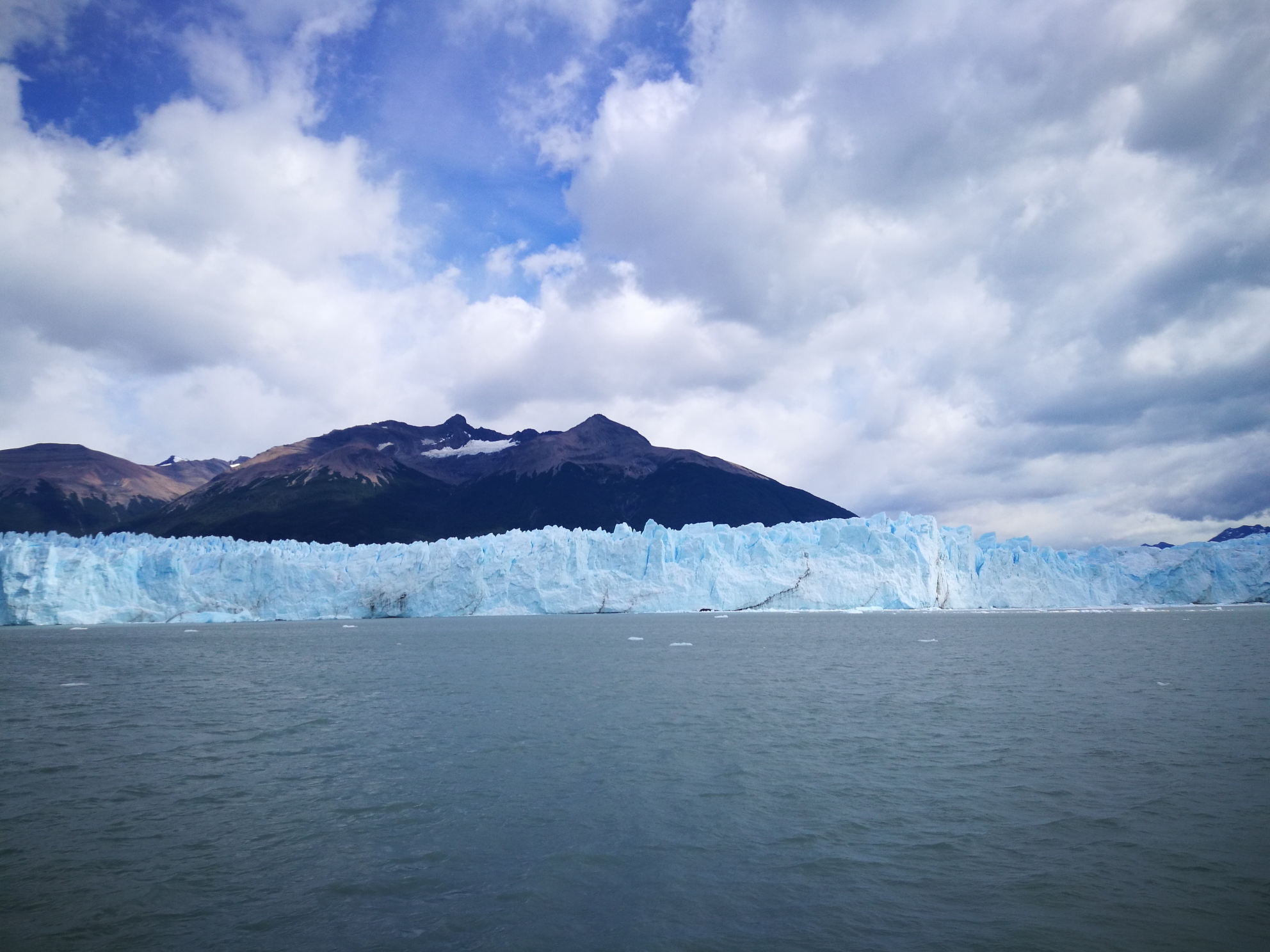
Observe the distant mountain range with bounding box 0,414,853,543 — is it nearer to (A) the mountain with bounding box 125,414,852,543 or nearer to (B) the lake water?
(A) the mountain with bounding box 125,414,852,543

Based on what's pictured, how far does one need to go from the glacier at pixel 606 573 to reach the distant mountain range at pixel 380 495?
7352 centimetres

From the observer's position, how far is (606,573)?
5959cm

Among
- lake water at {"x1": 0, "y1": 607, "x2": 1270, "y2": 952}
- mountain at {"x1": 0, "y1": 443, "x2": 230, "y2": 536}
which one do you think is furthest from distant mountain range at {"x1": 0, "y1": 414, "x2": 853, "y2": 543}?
lake water at {"x1": 0, "y1": 607, "x2": 1270, "y2": 952}

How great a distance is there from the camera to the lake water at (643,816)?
587 centimetres

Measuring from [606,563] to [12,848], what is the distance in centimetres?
5293

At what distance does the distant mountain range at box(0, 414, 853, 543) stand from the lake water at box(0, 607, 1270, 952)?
118m

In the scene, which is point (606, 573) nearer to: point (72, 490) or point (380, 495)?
point (380, 495)

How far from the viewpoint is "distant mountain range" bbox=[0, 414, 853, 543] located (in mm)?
140875

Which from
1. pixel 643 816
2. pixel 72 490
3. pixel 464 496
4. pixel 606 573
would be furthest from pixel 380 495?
pixel 643 816

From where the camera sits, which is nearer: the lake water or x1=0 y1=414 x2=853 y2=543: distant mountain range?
the lake water

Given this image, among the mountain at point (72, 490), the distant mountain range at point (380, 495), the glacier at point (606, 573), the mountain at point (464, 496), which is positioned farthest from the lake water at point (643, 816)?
the mountain at point (72, 490)

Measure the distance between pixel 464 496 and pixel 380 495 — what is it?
21684 mm

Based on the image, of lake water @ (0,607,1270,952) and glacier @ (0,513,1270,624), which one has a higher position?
glacier @ (0,513,1270,624)

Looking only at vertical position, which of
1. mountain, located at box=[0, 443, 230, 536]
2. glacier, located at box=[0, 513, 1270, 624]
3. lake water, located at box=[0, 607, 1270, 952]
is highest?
mountain, located at box=[0, 443, 230, 536]
